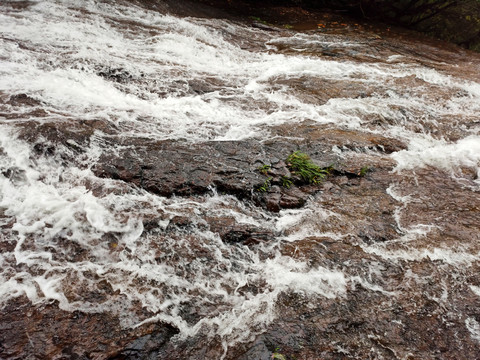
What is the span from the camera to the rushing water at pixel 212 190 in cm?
305

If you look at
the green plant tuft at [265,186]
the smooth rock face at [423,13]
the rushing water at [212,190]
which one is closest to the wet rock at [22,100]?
the rushing water at [212,190]

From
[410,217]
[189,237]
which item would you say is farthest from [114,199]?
[410,217]

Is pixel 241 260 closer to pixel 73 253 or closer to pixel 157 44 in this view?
pixel 73 253

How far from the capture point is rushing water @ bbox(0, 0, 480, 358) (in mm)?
3055

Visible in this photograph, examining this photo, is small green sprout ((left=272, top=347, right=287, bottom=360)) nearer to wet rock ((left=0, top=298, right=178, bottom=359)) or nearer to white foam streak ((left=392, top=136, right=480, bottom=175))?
wet rock ((left=0, top=298, right=178, bottom=359))

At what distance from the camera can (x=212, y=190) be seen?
13.8 feet

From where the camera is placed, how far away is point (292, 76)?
24.5 feet

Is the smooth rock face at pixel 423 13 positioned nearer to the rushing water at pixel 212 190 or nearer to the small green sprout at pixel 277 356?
the rushing water at pixel 212 190

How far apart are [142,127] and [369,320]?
418 cm

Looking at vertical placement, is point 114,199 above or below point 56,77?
below

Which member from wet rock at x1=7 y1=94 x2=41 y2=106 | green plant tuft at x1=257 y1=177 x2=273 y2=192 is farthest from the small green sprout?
wet rock at x1=7 y1=94 x2=41 y2=106

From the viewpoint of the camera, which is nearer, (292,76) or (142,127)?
(142,127)

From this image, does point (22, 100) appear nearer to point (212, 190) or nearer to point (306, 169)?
point (212, 190)

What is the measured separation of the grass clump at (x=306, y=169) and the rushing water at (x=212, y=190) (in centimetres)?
40
